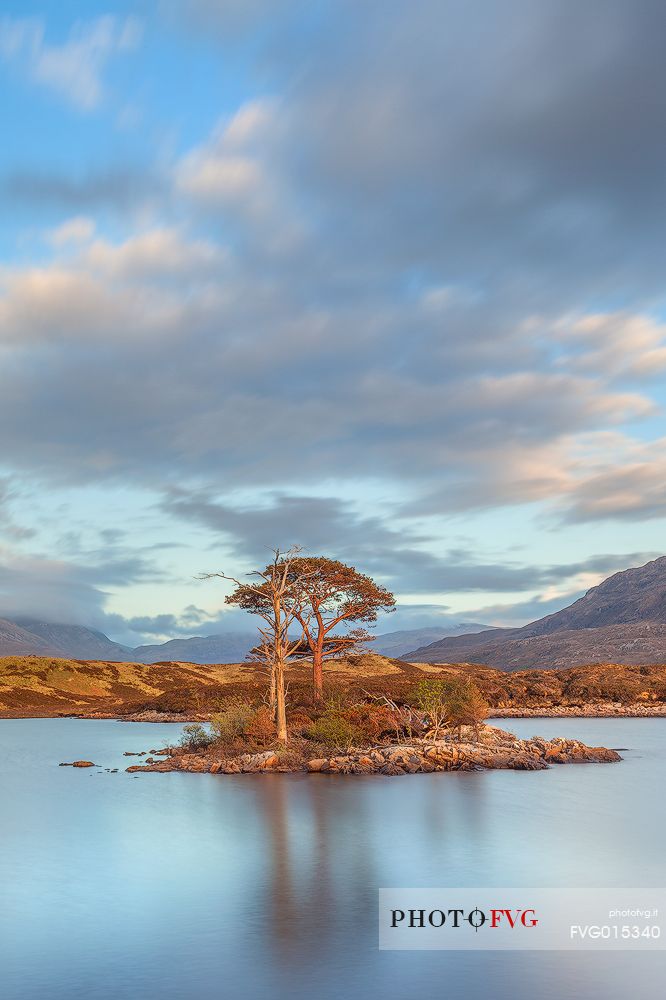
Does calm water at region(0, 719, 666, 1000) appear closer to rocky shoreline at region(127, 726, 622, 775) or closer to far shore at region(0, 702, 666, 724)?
rocky shoreline at region(127, 726, 622, 775)

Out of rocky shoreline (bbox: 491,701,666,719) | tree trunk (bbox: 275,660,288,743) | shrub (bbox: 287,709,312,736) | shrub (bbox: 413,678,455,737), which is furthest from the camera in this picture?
rocky shoreline (bbox: 491,701,666,719)

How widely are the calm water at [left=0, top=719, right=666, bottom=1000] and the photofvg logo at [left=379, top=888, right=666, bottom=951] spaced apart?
1.67 ft

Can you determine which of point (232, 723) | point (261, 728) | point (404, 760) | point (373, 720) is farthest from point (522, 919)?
point (232, 723)

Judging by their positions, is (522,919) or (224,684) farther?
(224,684)

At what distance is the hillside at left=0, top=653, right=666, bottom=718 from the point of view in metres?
96.2

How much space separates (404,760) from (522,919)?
78.7ft

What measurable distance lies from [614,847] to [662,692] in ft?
278

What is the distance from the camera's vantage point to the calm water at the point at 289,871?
13273 mm

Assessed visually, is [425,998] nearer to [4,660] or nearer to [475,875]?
[475,875]

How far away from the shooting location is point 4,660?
13662cm

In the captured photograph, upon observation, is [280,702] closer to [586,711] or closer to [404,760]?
[404,760]

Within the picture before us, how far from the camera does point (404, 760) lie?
39781mm

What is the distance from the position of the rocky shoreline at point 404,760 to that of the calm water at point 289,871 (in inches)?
66.6

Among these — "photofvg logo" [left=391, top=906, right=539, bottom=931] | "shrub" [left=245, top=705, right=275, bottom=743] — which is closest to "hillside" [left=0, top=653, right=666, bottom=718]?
"shrub" [left=245, top=705, right=275, bottom=743]
